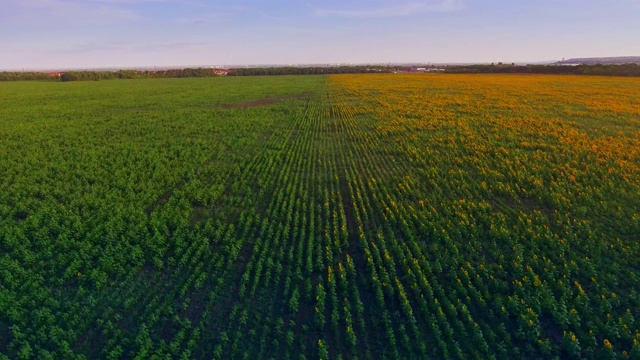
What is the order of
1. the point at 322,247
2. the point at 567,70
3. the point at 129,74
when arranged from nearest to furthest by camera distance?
1. the point at 322,247
2. the point at 567,70
3. the point at 129,74

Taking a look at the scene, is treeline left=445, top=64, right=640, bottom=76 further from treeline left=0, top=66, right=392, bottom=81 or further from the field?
the field

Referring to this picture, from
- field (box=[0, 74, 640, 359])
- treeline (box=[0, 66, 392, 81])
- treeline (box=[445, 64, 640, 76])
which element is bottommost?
field (box=[0, 74, 640, 359])

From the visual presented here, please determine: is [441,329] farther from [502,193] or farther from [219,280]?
[502,193]

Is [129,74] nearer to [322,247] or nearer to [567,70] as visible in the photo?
[567,70]

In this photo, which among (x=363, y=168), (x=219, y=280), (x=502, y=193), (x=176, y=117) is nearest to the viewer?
(x=219, y=280)

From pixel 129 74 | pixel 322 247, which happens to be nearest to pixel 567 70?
pixel 322 247

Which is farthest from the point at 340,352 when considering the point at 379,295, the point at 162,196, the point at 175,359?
the point at 162,196

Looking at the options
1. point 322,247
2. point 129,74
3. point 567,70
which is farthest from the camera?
point 129,74

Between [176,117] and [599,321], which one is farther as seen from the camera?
[176,117]

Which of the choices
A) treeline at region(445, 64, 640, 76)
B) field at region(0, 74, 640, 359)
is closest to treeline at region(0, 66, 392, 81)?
treeline at region(445, 64, 640, 76)
